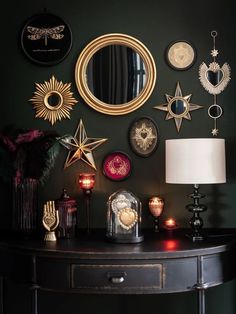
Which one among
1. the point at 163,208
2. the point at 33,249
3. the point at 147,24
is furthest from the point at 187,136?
the point at 33,249

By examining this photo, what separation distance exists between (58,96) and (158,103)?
581 mm

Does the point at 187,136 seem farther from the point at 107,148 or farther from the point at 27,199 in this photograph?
the point at 27,199

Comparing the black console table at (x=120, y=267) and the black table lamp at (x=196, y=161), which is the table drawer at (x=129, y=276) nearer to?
the black console table at (x=120, y=267)

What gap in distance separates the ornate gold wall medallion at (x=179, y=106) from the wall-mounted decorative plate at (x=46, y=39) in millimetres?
665

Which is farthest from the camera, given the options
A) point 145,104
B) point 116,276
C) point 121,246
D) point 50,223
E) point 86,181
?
point 145,104

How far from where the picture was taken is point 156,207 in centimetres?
264

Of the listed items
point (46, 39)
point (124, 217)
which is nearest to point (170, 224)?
point (124, 217)

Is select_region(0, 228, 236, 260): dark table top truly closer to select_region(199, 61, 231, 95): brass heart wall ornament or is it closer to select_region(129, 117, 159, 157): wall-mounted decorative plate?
Result: select_region(129, 117, 159, 157): wall-mounted decorative plate

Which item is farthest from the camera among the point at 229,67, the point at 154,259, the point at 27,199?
the point at 229,67

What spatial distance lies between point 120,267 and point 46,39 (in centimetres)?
139

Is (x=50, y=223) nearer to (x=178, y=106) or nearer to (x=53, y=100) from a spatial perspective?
(x=53, y=100)

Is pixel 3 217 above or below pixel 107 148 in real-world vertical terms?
below

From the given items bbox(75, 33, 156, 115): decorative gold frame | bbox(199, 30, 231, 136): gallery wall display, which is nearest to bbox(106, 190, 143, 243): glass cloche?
bbox(75, 33, 156, 115): decorative gold frame

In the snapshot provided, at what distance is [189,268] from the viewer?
7.23 ft
